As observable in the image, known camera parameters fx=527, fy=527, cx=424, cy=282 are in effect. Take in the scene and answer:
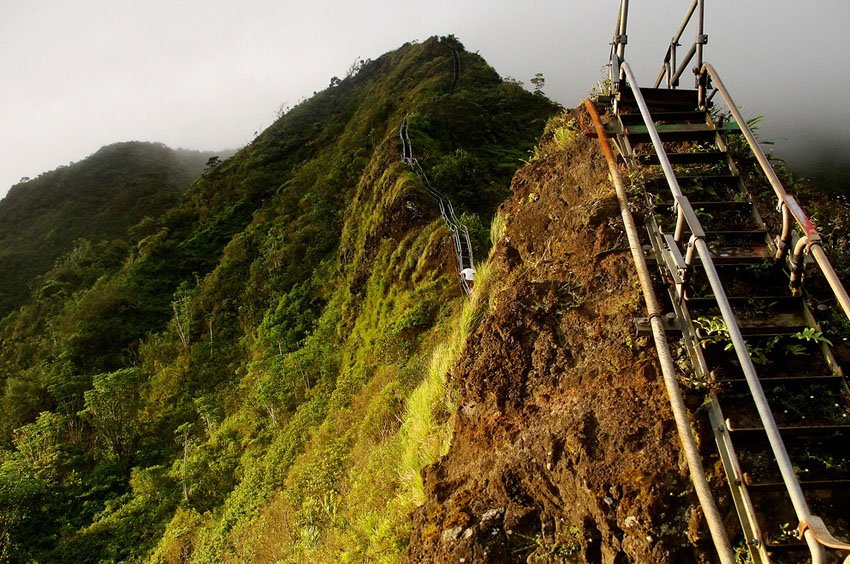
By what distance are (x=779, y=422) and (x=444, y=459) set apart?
2102 millimetres

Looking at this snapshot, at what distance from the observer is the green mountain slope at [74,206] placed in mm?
30141

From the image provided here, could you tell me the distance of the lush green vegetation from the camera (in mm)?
6770

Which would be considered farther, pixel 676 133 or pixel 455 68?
pixel 455 68

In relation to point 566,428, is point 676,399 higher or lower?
higher

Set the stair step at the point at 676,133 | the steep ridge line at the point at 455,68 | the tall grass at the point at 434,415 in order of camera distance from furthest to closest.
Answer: the steep ridge line at the point at 455,68
the stair step at the point at 676,133
the tall grass at the point at 434,415

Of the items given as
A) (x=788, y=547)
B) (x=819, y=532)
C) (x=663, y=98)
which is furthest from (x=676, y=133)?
(x=819, y=532)

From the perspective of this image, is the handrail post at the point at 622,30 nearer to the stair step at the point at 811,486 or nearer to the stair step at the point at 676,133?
the stair step at the point at 676,133

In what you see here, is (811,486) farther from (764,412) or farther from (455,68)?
(455,68)

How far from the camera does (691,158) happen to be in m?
4.47

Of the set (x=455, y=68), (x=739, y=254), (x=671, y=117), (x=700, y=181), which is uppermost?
(x=455, y=68)

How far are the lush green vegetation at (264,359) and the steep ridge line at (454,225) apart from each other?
276 millimetres

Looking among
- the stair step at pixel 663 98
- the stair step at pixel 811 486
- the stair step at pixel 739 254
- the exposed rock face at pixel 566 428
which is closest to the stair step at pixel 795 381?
the exposed rock face at pixel 566 428

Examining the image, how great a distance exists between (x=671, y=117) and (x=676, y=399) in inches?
135

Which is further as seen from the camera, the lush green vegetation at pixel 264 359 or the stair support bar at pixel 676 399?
the lush green vegetation at pixel 264 359
